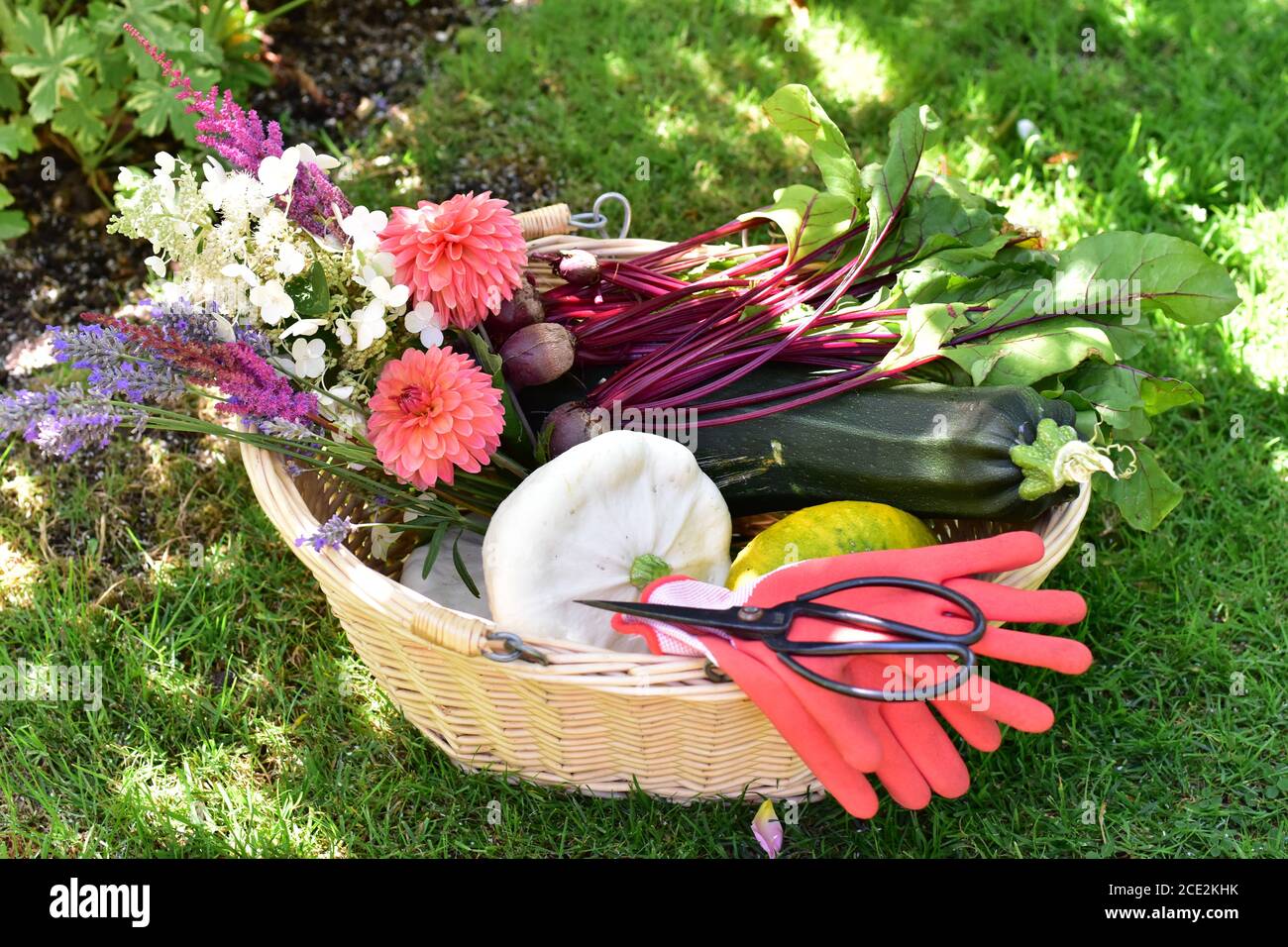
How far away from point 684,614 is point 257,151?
92 cm

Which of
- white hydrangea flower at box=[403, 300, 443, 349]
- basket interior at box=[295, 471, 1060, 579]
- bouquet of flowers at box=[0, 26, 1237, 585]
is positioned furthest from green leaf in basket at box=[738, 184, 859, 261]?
white hydrangea flower at box=[403, 300, 443, 349]

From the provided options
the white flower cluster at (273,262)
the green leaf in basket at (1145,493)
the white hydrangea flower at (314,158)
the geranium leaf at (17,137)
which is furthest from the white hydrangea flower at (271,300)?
the green leaf in basket at (1145,493)

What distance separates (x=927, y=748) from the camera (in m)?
1.68

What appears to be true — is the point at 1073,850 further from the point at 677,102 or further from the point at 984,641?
the point at 677,102

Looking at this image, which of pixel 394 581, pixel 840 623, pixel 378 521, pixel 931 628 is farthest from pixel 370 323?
pixel 931 628

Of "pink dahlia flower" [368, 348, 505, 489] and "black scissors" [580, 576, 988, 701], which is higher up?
"pink dahlia flower" [368, 348, 505, 489]

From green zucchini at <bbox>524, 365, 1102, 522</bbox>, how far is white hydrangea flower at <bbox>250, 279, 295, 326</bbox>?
1.78 ft

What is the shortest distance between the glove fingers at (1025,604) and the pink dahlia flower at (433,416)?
71 centimetres

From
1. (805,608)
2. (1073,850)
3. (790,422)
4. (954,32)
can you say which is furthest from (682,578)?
(954,32)

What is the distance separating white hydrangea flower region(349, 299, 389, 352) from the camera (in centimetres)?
176

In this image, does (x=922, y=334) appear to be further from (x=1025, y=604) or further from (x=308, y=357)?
(x=308, y=357)

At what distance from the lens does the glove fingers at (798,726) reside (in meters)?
1.60

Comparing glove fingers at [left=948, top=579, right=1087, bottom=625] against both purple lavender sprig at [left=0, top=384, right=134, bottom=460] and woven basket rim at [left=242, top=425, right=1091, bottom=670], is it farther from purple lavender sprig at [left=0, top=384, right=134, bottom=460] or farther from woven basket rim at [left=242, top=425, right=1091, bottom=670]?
purple lavender sprig at [left=0, top=384, right=134, bottom=460]

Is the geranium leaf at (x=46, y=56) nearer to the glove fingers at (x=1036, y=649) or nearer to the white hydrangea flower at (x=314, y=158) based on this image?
the white hydrangea flower at (x=314, y=158)
